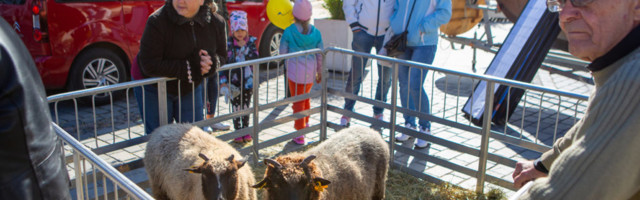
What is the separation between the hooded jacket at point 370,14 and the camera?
23.5 feet

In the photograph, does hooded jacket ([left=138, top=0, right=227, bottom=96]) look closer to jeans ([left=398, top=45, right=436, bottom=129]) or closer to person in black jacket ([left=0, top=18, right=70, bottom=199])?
jeans ([left=398, top=45, right=436, bottom=129])

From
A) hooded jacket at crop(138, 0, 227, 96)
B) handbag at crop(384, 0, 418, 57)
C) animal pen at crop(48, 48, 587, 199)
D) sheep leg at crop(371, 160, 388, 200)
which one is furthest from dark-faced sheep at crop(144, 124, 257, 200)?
handbag at crop(384, 0, 418, 57)

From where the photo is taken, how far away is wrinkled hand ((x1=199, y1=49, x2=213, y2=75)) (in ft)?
16.5

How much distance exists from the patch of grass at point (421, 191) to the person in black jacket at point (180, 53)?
1193mm

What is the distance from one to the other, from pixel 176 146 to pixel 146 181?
0.71 metres

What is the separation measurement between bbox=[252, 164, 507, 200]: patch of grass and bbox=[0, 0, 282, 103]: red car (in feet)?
12.5

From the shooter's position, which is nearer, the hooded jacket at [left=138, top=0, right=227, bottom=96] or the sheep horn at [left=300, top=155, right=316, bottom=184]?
the sheep horn at [left=300, top=155, right=316, bottom=184]

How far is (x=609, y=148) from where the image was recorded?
1.41m

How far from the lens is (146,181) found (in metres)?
5.20

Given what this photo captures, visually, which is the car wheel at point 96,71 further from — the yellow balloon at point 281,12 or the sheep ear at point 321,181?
the sheep ear at point 321,181

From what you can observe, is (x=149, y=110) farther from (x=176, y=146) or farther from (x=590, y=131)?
(x=590, y=131)

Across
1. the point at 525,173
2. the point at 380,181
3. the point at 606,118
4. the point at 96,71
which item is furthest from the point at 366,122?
the point at 606,118

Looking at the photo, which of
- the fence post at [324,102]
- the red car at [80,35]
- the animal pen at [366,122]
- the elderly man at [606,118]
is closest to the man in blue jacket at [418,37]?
the animal pen at [366,122]

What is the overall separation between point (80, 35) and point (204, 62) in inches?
154
